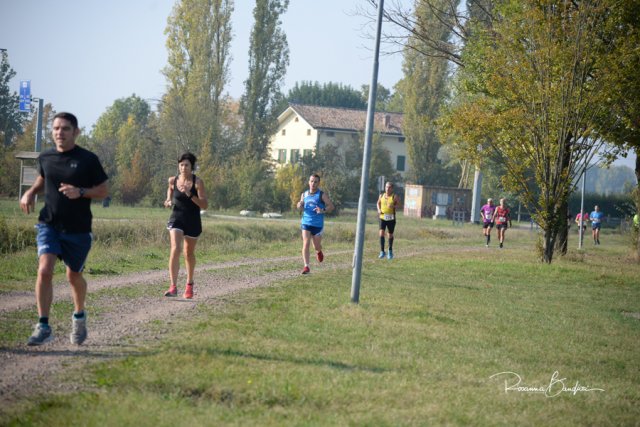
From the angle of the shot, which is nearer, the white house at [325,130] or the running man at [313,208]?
the running man at [313,208]

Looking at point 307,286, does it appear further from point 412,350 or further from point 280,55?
point 280,55

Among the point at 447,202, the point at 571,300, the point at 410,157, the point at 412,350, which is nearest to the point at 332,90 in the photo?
the point at 410,157

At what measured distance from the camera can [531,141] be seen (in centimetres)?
2222

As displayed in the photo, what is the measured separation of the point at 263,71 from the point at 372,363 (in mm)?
50191

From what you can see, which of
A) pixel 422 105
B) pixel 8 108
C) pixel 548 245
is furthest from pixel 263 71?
pixel 548 245

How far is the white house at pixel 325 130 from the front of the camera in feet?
226

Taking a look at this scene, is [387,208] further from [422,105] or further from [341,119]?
[341,119]

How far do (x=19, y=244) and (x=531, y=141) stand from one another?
14758 millimetres

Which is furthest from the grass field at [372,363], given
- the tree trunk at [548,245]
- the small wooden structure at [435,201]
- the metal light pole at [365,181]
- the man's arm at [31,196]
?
the small wooden structure at [435,201]

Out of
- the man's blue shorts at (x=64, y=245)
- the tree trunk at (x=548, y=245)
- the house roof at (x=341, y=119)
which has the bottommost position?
the tree trunk at (x=548, y=245)

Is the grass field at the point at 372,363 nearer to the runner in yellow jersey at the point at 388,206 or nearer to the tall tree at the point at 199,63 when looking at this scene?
the runner in yellow jersey at the point at 388,206

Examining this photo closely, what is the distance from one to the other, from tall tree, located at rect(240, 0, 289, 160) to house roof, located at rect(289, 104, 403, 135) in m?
Answer: 11.9

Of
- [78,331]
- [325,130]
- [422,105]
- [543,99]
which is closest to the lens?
[78,331]

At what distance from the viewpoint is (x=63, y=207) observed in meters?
7.34
